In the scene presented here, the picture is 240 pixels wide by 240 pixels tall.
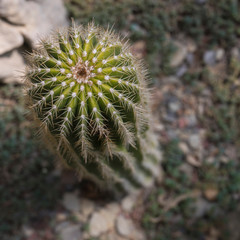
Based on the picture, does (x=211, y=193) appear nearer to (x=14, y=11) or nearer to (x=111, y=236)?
(x=111, y=236)

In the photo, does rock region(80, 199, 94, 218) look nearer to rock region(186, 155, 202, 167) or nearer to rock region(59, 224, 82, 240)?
rock region(59, 224, 82, 240)

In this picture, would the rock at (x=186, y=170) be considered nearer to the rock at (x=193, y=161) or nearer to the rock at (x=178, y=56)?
the rock at (x=193, y=161)

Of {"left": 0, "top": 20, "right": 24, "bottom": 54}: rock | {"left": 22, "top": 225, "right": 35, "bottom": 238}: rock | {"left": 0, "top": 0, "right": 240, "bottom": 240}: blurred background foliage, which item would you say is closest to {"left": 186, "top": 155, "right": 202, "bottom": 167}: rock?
{"left": 0, "top": 0, "right": 240, "bottom": 240}: blurred background foliage

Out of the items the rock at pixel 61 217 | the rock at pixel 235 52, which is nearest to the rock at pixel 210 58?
the rock at pixel 235 52

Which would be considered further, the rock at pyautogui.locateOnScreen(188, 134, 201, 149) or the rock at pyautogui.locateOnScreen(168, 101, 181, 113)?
the rock at pyautogui.locateOnScreen(168, 101, 181, 113)

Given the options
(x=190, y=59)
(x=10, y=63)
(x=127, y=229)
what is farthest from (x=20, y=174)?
(x=190, y=59)
